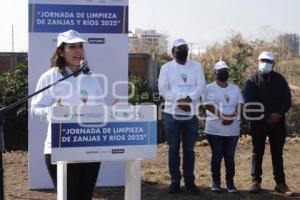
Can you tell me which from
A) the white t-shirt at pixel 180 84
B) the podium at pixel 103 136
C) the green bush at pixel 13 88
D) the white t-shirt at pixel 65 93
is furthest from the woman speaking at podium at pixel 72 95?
the green bush at pixel 13 88

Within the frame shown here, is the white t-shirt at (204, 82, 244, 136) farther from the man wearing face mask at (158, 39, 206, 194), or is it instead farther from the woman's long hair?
the woman's long hair

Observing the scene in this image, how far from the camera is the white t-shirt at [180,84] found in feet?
24.1

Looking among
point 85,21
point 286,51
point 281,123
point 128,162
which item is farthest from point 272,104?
point 286,51

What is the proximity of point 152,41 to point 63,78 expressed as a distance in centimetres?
2117

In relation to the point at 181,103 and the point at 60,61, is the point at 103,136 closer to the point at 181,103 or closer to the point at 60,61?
the point at 60,61

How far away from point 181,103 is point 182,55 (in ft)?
2.15

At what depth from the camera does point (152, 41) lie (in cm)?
2547

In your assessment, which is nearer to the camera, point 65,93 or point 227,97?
point 65,93

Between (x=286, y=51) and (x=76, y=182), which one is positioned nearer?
(x=76, y=182)

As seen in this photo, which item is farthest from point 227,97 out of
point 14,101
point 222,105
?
point 14,101

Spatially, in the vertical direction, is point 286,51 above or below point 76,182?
above

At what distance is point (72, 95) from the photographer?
15.8 ft

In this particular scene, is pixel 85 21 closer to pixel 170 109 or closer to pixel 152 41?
pixel 170 109

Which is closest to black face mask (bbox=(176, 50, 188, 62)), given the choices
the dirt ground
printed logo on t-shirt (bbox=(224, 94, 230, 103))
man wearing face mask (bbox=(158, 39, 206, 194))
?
man wearing face mask (bbox=(158, 39, 206, 194))
